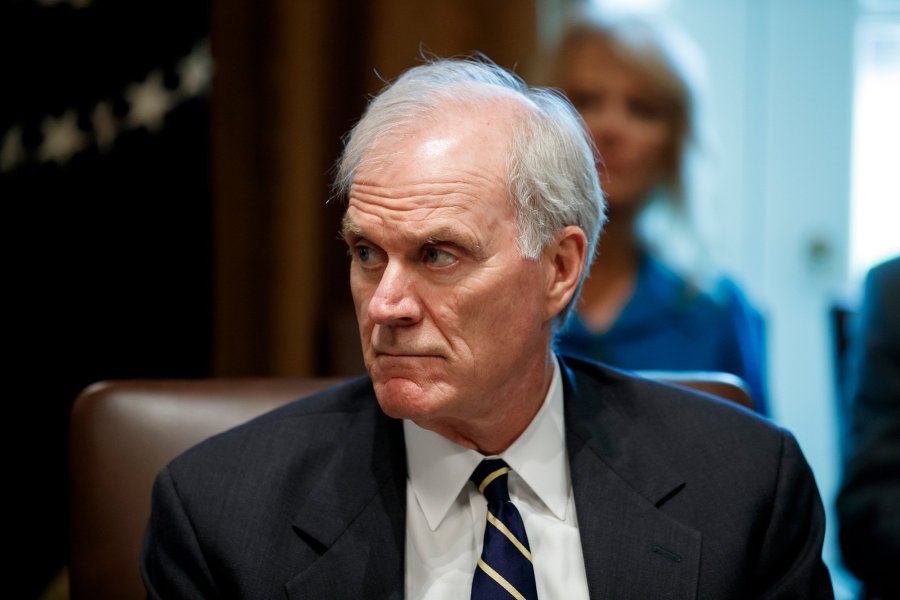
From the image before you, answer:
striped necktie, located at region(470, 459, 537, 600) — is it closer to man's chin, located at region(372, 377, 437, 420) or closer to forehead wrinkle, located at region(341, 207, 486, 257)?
man's chin, located at region(372, 377, 437, 420)

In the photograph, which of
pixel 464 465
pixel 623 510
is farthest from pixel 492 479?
pixel 623 510

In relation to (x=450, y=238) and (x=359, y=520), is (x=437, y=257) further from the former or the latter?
(x=359, y=520)

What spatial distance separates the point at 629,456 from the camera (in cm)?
153

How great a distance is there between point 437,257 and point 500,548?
Result: 41 cm

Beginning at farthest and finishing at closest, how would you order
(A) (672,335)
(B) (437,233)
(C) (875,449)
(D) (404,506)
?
1. (A) (672,335)
2. (C) (875,449)
3. (D) (404,506)
4. (B) (437,233)

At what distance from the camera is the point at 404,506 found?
1.45 meters

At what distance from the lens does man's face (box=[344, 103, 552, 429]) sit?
1.32 m

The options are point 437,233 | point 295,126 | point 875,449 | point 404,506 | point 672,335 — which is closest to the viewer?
point 437,233

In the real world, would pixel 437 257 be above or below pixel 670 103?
below

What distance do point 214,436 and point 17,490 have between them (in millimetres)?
858

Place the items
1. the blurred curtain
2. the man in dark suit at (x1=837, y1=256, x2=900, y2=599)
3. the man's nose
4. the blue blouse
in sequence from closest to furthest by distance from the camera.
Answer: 1. the man's nose
2. the man in dark suit at (x1=837, y1=256, x2=900, y2=599)
3. the blue blouse
4. the blurred curtain

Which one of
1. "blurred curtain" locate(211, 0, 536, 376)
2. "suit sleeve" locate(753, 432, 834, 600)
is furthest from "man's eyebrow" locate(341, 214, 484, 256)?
"blurred curtain" locate(211, 0, 536, 376)

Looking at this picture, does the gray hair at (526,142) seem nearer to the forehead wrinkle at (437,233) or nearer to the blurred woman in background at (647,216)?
the forehead wrinkle at (437,233)

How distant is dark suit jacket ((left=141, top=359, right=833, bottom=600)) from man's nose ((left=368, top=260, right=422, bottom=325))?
0.26 m
